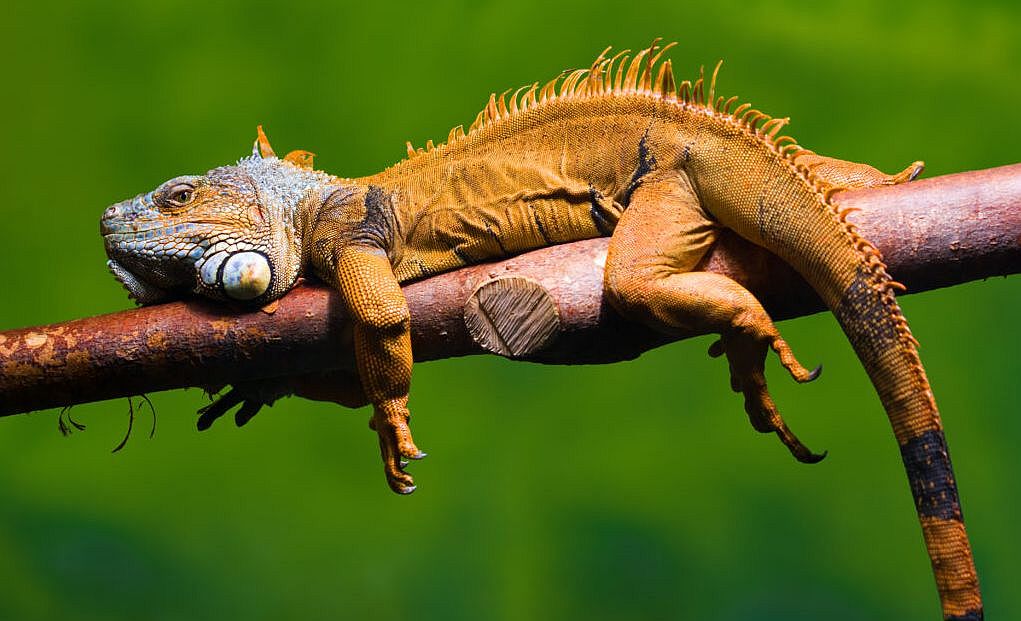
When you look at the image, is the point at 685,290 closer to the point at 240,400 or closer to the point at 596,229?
the point at 596,229

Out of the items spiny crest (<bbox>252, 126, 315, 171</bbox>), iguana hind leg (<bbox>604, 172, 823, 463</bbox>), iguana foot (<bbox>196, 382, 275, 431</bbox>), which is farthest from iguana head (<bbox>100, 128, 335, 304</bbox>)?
iguana hind leg (<bbox>604, 172, 823, 463</bbox>)

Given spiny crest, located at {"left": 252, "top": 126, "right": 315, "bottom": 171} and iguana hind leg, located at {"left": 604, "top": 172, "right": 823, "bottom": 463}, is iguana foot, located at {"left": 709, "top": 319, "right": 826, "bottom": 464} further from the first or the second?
spiny crest, located at {"left": 252, "top": 126, "right": 315, "bottom": 171}

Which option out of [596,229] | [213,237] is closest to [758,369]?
[596,229]

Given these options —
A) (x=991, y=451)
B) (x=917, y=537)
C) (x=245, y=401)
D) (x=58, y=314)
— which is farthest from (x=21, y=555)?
(x=991, y=451)

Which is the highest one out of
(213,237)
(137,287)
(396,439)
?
(213,237)

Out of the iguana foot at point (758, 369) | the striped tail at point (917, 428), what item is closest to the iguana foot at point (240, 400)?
the iguana foot at point (758, 369)

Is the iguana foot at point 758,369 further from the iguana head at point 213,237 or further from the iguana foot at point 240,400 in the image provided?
the iguana foot at point 240,400
